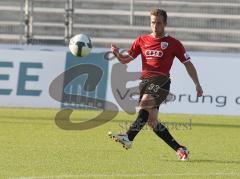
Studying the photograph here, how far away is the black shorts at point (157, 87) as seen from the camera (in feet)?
38.9

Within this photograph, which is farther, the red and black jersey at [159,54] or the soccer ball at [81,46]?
the soccer ball at [81,46]

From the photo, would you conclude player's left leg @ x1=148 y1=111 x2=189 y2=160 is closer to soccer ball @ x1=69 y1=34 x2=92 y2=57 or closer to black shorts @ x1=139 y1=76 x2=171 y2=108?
black shorts @ x1=139 y1=76 x2=171 y2=108

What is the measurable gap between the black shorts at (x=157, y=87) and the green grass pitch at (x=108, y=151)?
2.74 feet

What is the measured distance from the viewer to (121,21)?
26359 millimetres

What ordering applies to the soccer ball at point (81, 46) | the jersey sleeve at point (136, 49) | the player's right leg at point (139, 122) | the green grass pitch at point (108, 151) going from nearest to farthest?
the green grass pitch at point (108, 151), the player's right leg at point (139, 122), the jersey sleeve at point (136, 49), the soccer ball at point (81, 46)

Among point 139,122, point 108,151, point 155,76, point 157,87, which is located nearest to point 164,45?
point 155,76

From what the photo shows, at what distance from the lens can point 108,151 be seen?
12695 millimetres

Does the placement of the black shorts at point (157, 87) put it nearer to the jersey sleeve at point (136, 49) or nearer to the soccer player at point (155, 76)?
the soccer player at point (155, 76)

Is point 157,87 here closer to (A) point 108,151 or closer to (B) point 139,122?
(B) point 139,122

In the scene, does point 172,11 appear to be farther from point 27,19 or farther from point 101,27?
point 27,19

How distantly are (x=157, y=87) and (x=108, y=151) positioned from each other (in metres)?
1.40

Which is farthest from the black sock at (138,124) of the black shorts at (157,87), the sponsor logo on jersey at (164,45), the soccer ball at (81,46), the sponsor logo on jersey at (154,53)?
the soccer ball at (81,46)

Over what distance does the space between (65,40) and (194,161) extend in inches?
484

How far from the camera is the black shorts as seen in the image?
38.9 feet
